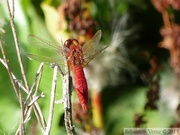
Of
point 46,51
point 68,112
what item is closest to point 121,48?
point 46,51

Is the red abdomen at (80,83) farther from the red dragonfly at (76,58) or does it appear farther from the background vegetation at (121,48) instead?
the background vegetation at (121,48)

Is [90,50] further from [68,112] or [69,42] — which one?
[68,112]

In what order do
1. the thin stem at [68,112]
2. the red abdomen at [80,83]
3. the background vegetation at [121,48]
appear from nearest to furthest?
the thin stem at [68,112]
the red abdomen at [80,83]
the background vegetation at [121,48]

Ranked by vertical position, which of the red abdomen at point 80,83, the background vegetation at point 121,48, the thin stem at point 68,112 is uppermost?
the background vegetation at point 121,48

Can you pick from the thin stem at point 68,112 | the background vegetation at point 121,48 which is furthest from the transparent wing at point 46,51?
the background vegetation at point 121,48

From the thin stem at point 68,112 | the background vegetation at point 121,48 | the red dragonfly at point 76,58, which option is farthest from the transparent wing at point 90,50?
the background vegetation at point 121,48

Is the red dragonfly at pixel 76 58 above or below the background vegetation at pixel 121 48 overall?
below

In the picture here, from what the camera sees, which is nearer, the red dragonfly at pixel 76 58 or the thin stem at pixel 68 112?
the thin stem at pixel 68 112

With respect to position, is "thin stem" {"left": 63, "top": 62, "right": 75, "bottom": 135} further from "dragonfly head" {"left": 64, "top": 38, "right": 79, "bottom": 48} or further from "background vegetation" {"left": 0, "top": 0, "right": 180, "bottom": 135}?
"background vegetation" {"left": 0, "top": 0, "right": 180, "bottom": 135}

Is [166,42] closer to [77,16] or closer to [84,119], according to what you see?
[77,16]

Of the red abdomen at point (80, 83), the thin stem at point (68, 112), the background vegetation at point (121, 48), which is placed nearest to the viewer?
the thin stem at point (68, 112)
